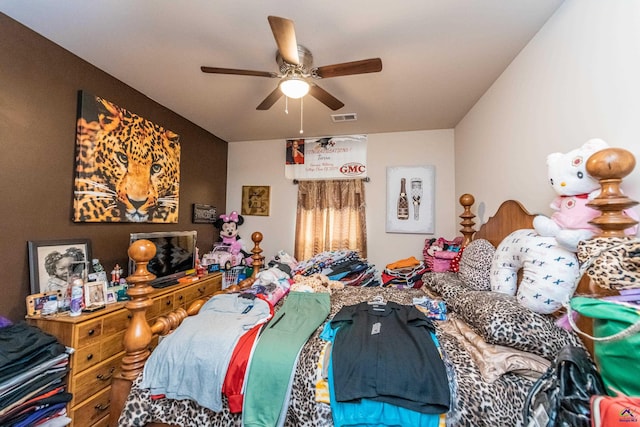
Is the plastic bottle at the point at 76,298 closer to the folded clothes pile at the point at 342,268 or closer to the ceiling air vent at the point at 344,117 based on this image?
the folded clothes pile at the point at 342,268

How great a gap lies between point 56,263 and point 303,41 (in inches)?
92.2

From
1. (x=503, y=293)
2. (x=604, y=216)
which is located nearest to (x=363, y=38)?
(x=604, y=216)

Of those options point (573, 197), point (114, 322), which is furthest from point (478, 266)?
point (114, 322)

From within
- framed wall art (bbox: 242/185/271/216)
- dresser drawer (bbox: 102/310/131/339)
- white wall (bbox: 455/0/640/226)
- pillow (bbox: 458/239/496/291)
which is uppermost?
white wall (bbox: 455/0/640/226)

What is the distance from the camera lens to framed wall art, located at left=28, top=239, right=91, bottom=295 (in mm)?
1701

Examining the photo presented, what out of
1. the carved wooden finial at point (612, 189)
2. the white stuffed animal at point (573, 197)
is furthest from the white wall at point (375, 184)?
the carved wooden finial at point (612, 189)

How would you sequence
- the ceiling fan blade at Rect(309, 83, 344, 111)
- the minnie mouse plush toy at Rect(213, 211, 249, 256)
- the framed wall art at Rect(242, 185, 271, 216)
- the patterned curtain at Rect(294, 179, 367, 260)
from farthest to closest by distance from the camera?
the framed wall art at Rect(242, 185, 271, 216) → the minnie mouse plush toy at Rect(213, 211, 249, 256) → the patterned curtain at Rect(294, 179, 367, 260) → the ceiling fan blade at Rect(309, 83, 344, 111)

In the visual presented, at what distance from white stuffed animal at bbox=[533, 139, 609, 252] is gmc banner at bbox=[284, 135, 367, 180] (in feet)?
7.87

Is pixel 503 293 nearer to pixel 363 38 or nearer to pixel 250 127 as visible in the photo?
pixel 363 38

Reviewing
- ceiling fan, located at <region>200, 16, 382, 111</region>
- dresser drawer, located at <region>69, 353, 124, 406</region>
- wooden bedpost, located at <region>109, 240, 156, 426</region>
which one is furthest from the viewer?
dresser drawer, located at <region>69, 353, 124, 406</region>

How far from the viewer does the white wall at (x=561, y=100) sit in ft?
3.59

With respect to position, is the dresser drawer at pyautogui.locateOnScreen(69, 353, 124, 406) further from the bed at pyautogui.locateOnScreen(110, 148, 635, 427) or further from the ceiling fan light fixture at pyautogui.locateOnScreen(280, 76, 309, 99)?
the ceiling fan light fixture at pyautogui.locateOnScreen(280, 76, 309, 99)

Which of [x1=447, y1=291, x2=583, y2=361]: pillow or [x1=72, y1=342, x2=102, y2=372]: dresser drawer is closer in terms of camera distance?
[x1=447, y1=291, x2=583, y2=361]: pillow

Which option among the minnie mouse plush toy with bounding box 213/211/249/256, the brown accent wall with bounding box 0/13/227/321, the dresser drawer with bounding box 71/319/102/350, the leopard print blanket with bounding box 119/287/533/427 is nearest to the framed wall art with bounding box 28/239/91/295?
the brown accent wall with bounding box 0/13/227/321
